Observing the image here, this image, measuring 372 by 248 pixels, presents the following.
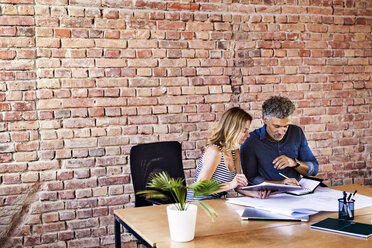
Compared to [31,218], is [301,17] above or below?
above

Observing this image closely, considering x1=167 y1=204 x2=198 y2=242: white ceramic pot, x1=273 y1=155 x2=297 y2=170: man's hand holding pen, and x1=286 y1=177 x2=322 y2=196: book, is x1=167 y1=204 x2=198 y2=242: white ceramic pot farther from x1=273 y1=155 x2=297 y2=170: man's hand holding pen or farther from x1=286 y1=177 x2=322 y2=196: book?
x1=273 y1=155 x2=297 y2=170: man's hand holding pen

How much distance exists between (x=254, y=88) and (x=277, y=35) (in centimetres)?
58

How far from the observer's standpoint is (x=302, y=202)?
7.89ft

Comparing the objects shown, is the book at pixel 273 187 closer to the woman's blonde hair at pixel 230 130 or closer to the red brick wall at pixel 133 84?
the woman's blonde hair at pixel 230 130

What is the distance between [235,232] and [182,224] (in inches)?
11.8

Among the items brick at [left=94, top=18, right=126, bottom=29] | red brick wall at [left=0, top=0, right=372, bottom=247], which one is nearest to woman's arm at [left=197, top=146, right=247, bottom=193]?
red brick wall at [left=0, top=0, right=372, bottom=247]

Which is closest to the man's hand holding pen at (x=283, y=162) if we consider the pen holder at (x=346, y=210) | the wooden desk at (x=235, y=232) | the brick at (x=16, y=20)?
the wooden desk at (x=235, y=232)

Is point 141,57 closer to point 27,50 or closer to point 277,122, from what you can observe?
point 27,50

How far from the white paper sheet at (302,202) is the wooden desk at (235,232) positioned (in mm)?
62

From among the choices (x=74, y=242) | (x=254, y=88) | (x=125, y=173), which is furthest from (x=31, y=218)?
(x=254, y=88)

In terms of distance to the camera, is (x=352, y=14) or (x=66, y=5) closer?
(x=66, y=5)

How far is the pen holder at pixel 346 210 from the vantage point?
2.12m

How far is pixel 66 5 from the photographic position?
345cm

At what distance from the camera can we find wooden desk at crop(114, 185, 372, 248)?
1795 millimetres
